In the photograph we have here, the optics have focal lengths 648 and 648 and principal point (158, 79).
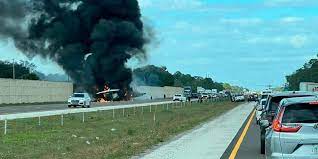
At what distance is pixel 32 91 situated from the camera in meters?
90.0

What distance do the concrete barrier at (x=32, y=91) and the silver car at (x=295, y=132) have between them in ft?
233

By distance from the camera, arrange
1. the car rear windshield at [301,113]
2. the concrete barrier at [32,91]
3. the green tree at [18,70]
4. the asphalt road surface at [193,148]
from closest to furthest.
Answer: the car rear windshield at [301,113] < the asphalt road surface at [193,148] < the concrete barrier at [32,91] < the green tree at [18,70]

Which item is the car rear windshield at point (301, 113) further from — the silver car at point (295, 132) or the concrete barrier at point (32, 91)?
the concrete barrier at point (32, 91)

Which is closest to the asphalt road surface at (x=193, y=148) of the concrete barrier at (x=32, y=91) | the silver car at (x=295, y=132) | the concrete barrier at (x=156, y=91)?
the silver car at (x=295, y=132)

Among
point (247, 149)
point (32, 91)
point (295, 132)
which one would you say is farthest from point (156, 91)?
point (295, 132)

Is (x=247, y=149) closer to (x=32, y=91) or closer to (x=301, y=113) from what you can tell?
(x=301, y=113)

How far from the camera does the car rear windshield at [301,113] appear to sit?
1191 centimetres

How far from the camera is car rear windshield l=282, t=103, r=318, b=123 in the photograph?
1191 centimetres

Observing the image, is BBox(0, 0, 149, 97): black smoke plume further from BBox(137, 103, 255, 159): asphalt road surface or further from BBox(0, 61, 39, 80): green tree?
BBox(137, 103, 255, 159): asphalt road surface

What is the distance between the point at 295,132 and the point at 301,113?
1.70 ft

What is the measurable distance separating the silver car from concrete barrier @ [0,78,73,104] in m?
71.1

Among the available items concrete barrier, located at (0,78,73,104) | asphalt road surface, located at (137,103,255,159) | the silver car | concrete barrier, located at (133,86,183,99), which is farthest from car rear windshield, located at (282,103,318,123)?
concrete barrier, located at (133,86,183,99)

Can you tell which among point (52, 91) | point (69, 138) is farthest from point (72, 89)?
Result: point (69, 138)

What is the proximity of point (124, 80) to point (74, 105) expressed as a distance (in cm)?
3896
